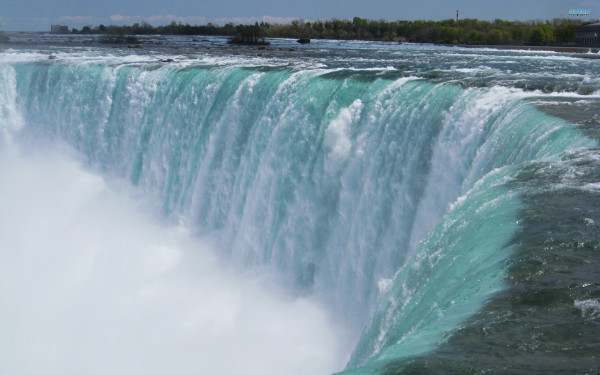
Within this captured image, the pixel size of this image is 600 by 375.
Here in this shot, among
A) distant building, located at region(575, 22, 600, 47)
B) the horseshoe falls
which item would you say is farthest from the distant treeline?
the horseshoe falls

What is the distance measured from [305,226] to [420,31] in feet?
214

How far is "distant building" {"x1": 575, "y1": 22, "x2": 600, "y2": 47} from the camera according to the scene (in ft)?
129

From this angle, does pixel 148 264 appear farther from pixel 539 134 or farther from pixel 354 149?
pixel 539 134

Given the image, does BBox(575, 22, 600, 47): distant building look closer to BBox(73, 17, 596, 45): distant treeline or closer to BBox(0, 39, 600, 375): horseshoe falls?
BBox(73, 17, 596, 45): distant treeline

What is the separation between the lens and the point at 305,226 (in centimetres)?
1086

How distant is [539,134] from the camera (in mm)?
6867

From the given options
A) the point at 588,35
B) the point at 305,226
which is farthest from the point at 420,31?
the point at 305,226

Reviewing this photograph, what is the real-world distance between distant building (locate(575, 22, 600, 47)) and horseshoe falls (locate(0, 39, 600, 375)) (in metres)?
31.5

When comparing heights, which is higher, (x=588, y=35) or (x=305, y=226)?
(x=588, y=35)

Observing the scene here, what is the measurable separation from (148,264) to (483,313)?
10.5 meters

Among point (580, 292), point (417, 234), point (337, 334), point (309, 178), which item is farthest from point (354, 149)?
point (580, 292)

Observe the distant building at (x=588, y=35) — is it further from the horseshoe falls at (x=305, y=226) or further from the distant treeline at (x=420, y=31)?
the horseshoe falls at (x=305, y=226)

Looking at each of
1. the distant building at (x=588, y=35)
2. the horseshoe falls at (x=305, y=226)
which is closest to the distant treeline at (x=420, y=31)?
the distant building at (x=588, y=35)

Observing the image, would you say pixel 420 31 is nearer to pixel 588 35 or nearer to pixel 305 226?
pixel 588 35
